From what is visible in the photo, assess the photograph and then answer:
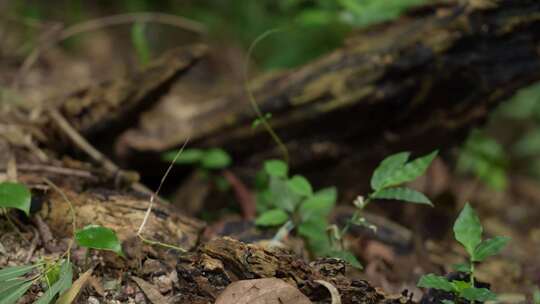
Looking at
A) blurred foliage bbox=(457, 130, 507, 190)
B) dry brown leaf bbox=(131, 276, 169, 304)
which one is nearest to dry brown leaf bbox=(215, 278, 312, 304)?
dry brown leaf bbox=(131, 276, 169, 304)

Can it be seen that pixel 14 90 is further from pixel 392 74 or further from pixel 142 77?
pixel 392 74

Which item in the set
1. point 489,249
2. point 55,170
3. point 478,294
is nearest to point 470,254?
point 489,249

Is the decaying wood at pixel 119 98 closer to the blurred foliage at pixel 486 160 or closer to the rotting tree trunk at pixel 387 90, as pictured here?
the rotting tree trunk at pixel 387 90

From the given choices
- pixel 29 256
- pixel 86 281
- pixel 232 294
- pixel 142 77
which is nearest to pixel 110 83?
pixel 142 77

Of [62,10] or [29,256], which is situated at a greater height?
[62,10]

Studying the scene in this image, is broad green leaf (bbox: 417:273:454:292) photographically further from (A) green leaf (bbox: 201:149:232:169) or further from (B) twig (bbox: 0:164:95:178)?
(A) green leaf (bbox: 201:149:232:169)

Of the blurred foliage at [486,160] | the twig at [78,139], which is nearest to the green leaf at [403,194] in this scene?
the twig at [78,139]
